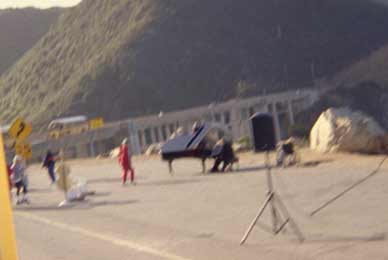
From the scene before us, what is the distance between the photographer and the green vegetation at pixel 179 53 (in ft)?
285

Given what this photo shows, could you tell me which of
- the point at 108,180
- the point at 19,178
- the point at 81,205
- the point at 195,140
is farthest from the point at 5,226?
the point at 108,180

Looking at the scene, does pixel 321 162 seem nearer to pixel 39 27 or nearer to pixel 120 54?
pixel 120 54

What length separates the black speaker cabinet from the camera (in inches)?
543

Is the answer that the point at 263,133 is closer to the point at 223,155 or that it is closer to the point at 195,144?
the point at 223,155

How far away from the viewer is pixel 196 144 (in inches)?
1167

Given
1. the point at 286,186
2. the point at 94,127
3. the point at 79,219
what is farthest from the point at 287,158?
the point at 94,127

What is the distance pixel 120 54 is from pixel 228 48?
11.9m

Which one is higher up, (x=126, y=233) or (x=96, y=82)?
(x=96, y=82)

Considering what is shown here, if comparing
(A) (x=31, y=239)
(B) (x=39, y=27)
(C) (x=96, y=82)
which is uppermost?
(B) (x=39, y=27)

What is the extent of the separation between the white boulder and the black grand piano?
3.21 m

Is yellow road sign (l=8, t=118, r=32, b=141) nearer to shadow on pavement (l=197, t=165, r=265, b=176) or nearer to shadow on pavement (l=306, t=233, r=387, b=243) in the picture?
shadow on pavement (l=197, t=165, r=265, b=176)

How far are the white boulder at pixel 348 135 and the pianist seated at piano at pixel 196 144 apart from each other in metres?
3.20

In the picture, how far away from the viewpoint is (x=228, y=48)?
98125 millimetres

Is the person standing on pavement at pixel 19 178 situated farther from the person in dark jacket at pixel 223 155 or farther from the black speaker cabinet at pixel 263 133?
the black speaker cabinet at pixel 263 133
